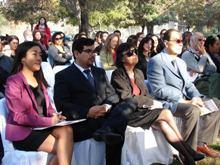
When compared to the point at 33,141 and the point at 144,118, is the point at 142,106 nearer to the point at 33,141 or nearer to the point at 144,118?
the point at 144,118

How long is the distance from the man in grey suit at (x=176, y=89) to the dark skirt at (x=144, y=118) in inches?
20.1

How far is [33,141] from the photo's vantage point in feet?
14.3

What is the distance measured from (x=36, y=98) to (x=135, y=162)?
1.54 metres

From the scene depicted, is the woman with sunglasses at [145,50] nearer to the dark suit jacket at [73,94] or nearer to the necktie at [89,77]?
the necktie at [89,77]

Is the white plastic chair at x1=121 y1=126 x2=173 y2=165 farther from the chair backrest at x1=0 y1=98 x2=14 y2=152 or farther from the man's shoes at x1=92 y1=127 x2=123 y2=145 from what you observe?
the chair backrest at x1=0 y1=98 x2=14 y2=152

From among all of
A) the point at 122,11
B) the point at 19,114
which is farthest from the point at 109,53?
the point at 122,11

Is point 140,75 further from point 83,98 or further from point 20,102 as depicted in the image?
point 20,102

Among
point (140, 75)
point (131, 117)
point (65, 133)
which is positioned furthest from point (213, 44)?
point (65, 133)

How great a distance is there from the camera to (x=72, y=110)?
489cm

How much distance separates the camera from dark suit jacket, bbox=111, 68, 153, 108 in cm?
542

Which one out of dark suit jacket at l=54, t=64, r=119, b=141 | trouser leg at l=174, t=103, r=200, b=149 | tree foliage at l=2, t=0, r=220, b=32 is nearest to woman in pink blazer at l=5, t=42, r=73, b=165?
dark suit jacket at l=54, t=64, r=119, b=141

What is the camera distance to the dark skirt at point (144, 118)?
206 inches

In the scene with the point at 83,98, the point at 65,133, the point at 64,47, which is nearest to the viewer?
the point at 65,133

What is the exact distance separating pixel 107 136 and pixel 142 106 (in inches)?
35.5
